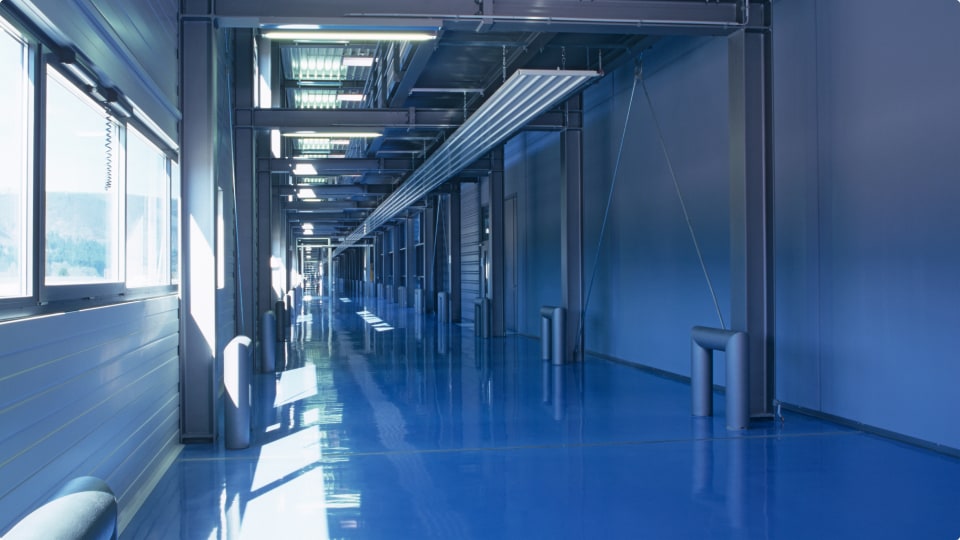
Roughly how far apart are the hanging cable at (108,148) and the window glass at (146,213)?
0.37 metres

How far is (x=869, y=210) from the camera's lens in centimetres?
534

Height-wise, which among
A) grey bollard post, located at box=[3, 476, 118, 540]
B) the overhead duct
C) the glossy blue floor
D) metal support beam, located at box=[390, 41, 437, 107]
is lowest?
the glossy blue floor

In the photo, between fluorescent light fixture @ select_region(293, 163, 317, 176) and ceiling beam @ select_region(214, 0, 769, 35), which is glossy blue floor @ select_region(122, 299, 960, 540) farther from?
fluorescent light fixture @ select_region(293, 163, 317, 176)

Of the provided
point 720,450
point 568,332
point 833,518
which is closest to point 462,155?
point 568,332

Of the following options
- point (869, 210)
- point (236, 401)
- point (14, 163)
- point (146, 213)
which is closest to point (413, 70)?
point (146, 213)

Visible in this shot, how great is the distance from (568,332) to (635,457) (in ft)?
16.4

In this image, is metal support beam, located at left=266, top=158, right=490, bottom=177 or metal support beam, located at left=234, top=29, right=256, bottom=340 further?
metal support beam, located at left=266, top=158, right=490, bottom=177

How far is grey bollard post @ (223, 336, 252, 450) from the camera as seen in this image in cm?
500

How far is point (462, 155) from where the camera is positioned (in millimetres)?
9773

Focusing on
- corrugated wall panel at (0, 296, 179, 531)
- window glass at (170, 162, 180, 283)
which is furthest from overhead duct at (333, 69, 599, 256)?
corrugated wall panel at (0, 296, 179, 531)

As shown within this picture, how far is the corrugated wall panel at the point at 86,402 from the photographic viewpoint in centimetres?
238

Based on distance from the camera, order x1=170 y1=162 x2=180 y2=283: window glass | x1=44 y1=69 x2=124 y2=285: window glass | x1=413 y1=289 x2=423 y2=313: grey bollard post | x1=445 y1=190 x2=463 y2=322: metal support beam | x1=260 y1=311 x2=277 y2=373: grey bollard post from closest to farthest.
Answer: x1=44 y1=69 x2=124 y2=285: window glass → x1=170 y1=162 x2=180 y2=283: window glass → x1=260 y1=311 x2=277 y2=373: grey bollard post → x1=445 y1=190 x2=463 y2=322: metal support beam → x1=413 y1=289 x2=423 y2=313: grey bollard post

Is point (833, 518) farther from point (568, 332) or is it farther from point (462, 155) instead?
point (462, 155)

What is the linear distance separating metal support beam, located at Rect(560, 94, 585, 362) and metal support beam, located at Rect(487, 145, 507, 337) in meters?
3.45
